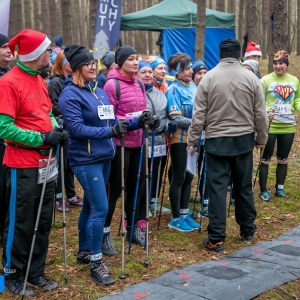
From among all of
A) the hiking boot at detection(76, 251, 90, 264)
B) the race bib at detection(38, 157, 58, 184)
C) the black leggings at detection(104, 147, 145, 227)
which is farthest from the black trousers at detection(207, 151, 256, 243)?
the race bib at detection(38, 157, 58, 184)

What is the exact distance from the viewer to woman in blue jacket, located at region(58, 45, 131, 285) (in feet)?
14.0

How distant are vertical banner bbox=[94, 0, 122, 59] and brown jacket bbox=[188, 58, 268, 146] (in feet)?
17.0

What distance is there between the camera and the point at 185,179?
244 inches

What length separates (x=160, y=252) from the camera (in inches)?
210

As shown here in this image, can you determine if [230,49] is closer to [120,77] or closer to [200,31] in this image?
[120,77]

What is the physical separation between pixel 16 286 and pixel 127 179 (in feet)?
5.11

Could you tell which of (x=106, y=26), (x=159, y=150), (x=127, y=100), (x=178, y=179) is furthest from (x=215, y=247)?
(x=106, y=26)

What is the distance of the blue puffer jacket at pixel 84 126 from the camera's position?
13.9 ft

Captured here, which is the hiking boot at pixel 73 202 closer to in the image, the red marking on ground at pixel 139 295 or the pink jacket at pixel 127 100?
the pink jacket at pixel 127 100

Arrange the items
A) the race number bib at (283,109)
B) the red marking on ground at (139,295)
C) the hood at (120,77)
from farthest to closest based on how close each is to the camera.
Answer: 1. the race number bib at (283,109)
2. the hood at (120,77)
3. the red marking on ground at (139,295)

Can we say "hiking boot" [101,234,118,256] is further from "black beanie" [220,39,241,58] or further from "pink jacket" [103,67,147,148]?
"black beanie" [220,39,241,58]

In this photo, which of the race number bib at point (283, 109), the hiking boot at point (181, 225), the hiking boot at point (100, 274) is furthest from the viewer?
the race number bib at point (283, 109)

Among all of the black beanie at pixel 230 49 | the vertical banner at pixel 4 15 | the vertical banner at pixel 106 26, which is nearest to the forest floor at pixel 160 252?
the black beanie at pixel 230 49

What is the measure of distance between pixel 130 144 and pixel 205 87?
0.99 meters
